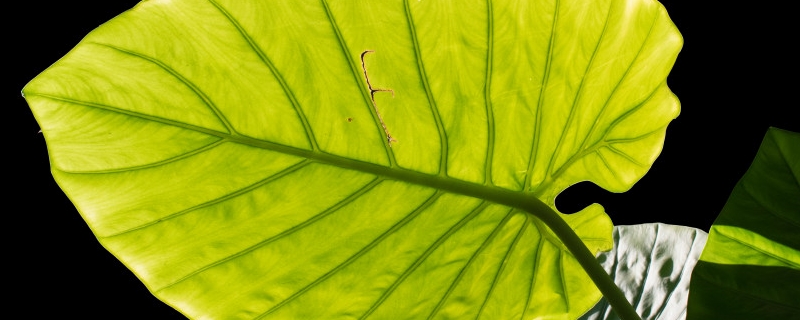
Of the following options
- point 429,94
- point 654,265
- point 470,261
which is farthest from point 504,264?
point 654,265

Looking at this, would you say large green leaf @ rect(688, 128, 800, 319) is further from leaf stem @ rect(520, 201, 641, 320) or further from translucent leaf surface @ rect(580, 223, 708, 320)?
translucent leaf surface @ rect(580, 223, 708, 320)

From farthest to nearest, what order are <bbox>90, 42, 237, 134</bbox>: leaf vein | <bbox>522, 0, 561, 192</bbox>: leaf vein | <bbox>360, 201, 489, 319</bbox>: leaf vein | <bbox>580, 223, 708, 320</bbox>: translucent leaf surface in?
<bbox>580, 223, 708, 320</bbox>: translucent leaf surface, <bbox>360, 201, 489, 319</bbox>: leaf vein, <bbox>522, 0, 561, 192</bbox>: leaf vein, <bbox>90, 42, 237, 134</bbox>: leaf vein

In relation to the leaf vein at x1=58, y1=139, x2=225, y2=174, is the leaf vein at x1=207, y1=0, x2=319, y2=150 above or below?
above

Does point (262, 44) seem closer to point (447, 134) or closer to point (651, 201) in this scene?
point (447, 134)

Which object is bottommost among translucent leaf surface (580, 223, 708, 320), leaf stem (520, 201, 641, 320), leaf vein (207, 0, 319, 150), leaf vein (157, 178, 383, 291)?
translucent leaf surface (580, 223, 708, 320)

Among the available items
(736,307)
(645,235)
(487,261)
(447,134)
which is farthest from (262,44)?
(645,235)

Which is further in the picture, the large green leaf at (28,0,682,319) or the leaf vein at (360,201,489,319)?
the leaf vein at (360,201,489,319)

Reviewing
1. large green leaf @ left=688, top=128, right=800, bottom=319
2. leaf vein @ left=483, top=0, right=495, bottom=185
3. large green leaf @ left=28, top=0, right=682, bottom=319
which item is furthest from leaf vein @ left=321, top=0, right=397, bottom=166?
large green leaf @ left=688, top=128, right=800, bottom=319

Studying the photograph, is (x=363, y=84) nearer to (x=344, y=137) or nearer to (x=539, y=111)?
(x=344, y=137)
